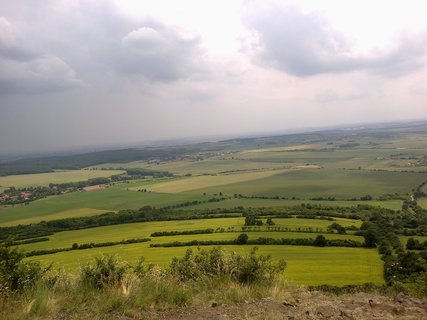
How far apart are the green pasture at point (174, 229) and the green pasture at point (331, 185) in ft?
93.7

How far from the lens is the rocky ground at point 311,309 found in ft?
21.5

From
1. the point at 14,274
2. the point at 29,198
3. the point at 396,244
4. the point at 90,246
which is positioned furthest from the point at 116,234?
the point at 29,198

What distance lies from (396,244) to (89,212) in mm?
56210

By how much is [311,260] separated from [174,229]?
70.9ft

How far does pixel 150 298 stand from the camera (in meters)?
7.21

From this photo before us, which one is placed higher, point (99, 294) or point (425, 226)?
point (99, 294)

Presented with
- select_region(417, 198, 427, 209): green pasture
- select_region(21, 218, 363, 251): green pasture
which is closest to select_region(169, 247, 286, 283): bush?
select_region(21, 218, 363, 251): green pasture

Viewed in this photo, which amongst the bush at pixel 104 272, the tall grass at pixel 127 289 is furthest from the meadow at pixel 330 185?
the bush at pixel 104 272

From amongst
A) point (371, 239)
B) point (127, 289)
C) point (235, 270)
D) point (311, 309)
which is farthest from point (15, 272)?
point (371, 239)

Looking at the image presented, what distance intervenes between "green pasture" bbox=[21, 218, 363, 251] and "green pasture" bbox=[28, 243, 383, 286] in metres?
4.41

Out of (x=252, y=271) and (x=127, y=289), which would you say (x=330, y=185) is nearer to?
(x=252, y=271)

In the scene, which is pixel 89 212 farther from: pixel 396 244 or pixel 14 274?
pixel 14 274

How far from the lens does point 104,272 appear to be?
8406 millimetres

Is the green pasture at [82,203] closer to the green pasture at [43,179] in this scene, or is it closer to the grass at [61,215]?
the grass at [61,215]
